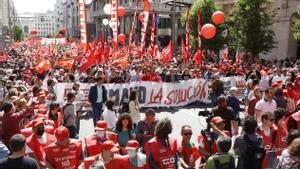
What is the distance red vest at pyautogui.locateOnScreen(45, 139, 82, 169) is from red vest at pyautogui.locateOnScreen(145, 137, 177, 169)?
975 millimetres

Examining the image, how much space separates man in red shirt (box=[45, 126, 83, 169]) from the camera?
5383mm

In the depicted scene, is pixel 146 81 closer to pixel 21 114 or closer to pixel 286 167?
pixel 21 114

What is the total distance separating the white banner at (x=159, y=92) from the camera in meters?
14.0

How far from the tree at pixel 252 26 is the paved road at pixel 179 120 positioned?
13192 mm

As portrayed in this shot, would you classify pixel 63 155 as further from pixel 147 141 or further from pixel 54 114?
pixel 54 114

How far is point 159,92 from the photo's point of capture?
49.0ft

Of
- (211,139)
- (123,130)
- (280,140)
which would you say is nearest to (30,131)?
(123,130)

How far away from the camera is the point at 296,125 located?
21.5 ft

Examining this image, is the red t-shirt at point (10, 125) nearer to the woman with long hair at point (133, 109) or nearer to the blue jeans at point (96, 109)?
the woman with long hair at point (133, 109)

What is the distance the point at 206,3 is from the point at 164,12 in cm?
3099

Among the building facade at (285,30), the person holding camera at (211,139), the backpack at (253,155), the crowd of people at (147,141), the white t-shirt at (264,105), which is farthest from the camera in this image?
the building facade at (285,30)

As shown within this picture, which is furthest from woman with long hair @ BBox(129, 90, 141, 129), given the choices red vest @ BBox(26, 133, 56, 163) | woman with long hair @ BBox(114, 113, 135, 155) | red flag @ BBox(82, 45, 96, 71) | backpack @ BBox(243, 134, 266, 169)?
red flag @ BBox(82, 45, 96, 71)

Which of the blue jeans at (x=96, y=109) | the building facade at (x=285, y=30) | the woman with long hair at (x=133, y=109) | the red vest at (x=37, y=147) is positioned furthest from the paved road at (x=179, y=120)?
the building facade at (x=285, y=30)

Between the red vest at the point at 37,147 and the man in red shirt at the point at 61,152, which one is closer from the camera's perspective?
the man in red shirt at the point at 61,152
